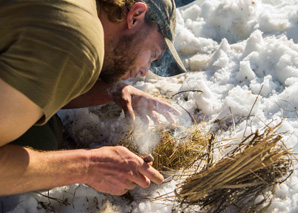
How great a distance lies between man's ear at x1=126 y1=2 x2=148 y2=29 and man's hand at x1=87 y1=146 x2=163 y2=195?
68cm

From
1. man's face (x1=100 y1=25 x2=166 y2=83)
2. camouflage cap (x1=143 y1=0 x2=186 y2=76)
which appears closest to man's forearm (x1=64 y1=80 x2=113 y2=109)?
man's face (x1=100 y1=25 x2=166 y2=83)

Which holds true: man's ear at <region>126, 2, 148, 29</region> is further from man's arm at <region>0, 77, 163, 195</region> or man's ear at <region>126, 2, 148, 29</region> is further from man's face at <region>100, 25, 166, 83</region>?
man's arm at <region>0, 77, 163, 195</region>

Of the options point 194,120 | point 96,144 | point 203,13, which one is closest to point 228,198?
point 194,120

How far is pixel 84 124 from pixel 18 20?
4.24 ft

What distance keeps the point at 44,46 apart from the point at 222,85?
1.74 metres

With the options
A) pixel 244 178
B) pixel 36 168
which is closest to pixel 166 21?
pixel 244 178

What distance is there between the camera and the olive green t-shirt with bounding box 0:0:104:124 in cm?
131

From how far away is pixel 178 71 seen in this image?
2.38m

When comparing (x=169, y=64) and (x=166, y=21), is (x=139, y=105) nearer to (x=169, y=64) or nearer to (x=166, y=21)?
(x=169, y=64)

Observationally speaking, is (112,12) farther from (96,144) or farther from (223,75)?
(223,75)

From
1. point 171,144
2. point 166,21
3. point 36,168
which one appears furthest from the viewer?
point 171,144

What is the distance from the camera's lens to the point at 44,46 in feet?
4.37

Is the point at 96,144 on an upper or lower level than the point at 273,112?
lower

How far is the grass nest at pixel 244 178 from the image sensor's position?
5.11 ft
